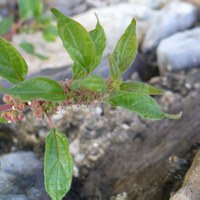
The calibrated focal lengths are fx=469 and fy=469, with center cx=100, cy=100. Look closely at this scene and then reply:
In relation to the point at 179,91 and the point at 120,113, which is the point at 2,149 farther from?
the point at 179,91

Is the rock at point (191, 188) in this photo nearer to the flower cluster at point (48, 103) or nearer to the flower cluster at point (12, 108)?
the flower cluster at point (48, 103)

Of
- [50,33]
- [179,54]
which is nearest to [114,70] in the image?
[179,54]

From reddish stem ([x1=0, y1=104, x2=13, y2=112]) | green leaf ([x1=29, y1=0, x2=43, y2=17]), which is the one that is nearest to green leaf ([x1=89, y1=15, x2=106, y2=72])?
reddish stem ([x1=0, y1=104, x2=13, y2=112])

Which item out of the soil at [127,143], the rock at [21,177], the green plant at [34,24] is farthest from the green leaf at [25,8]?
the rock at [21,177]

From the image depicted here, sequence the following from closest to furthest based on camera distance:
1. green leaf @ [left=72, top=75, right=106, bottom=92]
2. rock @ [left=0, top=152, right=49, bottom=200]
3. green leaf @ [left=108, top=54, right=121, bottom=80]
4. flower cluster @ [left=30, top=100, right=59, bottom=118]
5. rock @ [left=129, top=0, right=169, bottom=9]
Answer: green leaf @ [left=72, top=75, right=106, bottom=92] < green leaf @ [left=108, top=54, right=121, bottom=80] < flower cluster @ [left=30, top=100, right=59, bottom=118] < rock @ [left=0, top=152, right=49, bottom=200] < rock @ [left=129, top=0, right=169, bottom=9]

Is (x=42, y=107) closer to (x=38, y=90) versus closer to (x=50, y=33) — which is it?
(x=38, y=90)

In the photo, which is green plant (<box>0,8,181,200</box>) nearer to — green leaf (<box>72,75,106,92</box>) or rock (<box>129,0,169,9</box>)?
green leaf (<box>72,75,106,92</box>)
